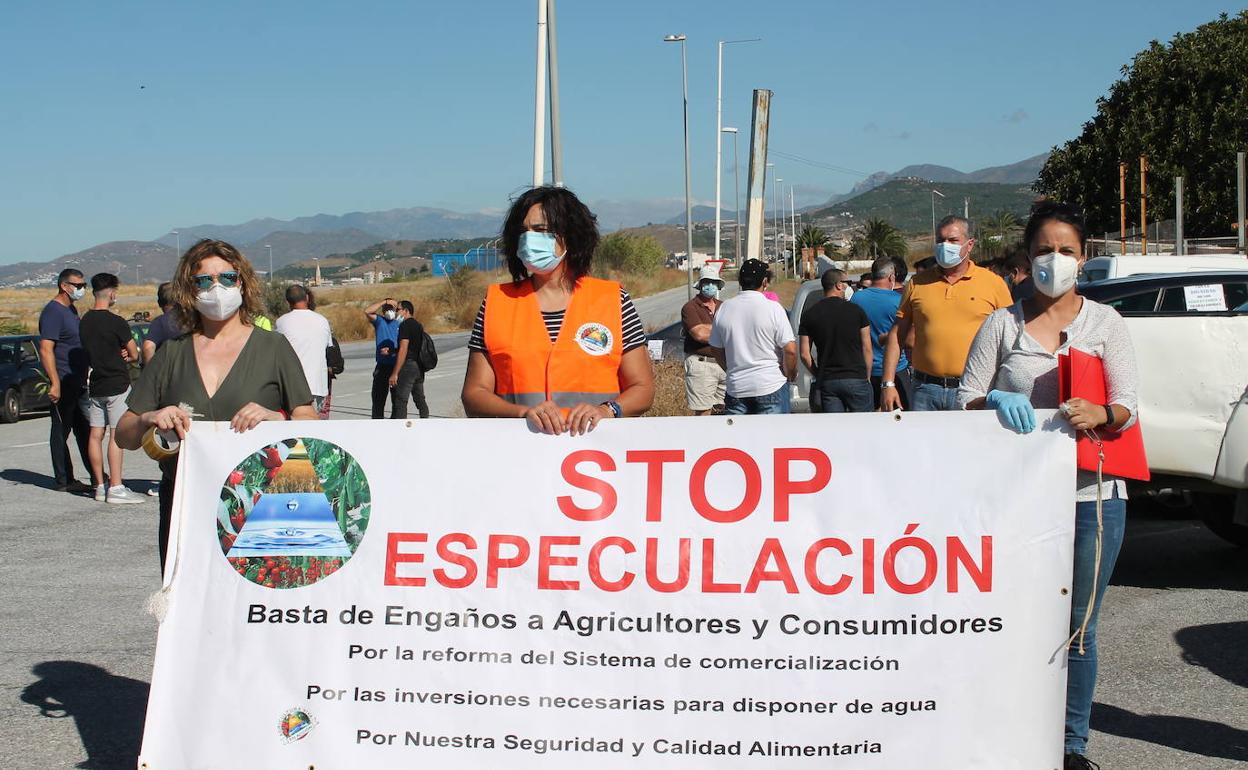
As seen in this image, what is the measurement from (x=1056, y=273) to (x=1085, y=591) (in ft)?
3.44

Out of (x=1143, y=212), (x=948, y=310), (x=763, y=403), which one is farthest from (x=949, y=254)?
(x=1143, y=212)

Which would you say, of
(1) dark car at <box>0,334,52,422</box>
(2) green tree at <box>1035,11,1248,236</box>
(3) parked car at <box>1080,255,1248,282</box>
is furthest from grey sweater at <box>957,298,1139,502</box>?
(2) green tree at <box>1035,11,1248,236</box>

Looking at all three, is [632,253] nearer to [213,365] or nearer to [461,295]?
[461,295]

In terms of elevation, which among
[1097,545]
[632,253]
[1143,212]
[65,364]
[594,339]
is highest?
[632,253]

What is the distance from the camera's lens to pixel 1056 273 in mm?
4426

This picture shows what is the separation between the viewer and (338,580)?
4.52 m

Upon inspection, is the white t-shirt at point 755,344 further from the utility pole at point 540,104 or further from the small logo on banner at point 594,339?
the utility pole at point 540,104

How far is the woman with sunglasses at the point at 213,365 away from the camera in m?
4.84

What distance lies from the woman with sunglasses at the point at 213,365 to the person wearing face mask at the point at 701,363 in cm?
626

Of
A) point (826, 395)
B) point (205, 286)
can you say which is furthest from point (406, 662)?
point (826, 395)

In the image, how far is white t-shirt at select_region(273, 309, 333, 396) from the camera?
1166cm

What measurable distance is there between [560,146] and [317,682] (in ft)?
53.1

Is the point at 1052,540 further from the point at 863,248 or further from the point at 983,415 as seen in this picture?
the point at 863,248

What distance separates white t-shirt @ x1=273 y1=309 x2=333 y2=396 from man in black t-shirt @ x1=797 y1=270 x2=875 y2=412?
4.27 metres
